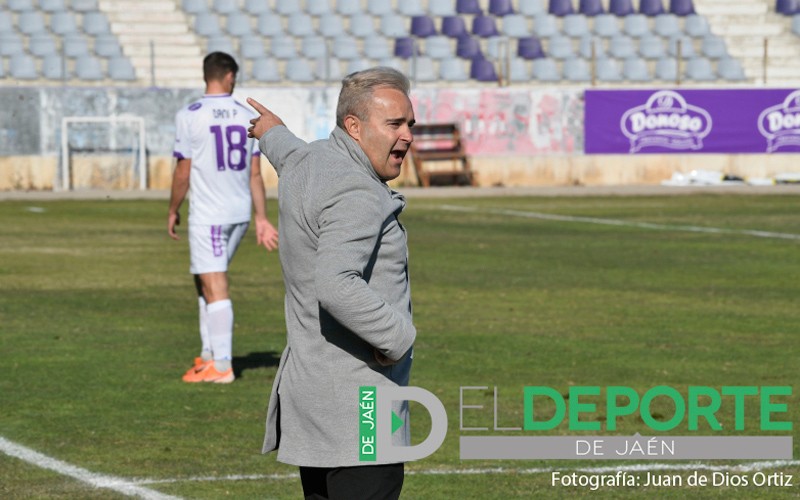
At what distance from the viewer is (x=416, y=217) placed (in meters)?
26.3

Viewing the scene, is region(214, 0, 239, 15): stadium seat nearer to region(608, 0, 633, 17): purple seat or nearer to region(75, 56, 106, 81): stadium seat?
region(75, 56, 106, 81): stadium seat

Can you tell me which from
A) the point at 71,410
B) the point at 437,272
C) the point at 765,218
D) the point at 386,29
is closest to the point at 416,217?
the point at 765,218

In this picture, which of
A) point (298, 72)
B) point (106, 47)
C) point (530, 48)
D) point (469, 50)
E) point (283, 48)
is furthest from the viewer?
point (530, 48)

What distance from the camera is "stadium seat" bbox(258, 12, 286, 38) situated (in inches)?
1542

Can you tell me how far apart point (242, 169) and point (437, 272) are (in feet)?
24.5

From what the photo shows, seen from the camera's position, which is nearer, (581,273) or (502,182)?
(581,273)

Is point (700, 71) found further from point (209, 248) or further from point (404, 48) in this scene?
point (209, 248)

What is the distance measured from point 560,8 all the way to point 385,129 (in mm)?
38463

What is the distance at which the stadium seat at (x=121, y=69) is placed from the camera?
119 ft

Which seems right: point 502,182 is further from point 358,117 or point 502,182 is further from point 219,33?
point 358,117

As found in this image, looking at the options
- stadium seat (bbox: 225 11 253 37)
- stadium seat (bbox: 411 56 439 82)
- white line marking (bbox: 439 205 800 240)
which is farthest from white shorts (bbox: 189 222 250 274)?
stadium seat (bbox: 225 11 253 37)

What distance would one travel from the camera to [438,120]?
36.4 meters

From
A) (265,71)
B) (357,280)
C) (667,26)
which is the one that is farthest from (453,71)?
(357,280)

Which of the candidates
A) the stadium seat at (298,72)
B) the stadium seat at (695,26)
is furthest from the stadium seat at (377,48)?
the stadium seat at (695,26)
